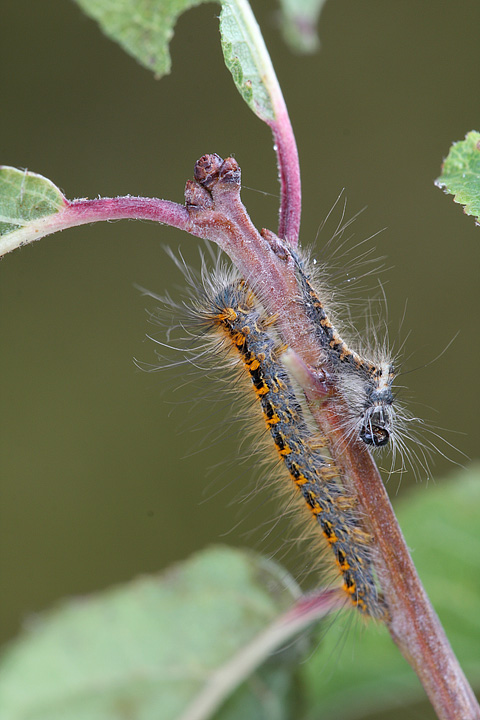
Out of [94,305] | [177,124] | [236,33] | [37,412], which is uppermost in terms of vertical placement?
[177,124]

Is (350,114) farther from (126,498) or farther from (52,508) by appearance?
(52,508)

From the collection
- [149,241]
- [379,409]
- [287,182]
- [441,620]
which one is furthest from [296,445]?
[149,241]

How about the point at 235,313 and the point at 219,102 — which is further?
the point at 219,102

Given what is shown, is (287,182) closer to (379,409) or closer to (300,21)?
(379,409)

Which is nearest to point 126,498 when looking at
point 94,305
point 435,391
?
point 94,305

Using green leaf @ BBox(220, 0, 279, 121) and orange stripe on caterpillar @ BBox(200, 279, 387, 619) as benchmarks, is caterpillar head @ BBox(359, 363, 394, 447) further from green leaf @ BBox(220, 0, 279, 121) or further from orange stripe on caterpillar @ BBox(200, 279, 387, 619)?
green leaf @ BBox(220, 0, 279, 121)

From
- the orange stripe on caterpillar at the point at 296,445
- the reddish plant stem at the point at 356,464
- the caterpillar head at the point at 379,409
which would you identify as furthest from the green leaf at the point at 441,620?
the reddish plant stem at the point at 356,464
